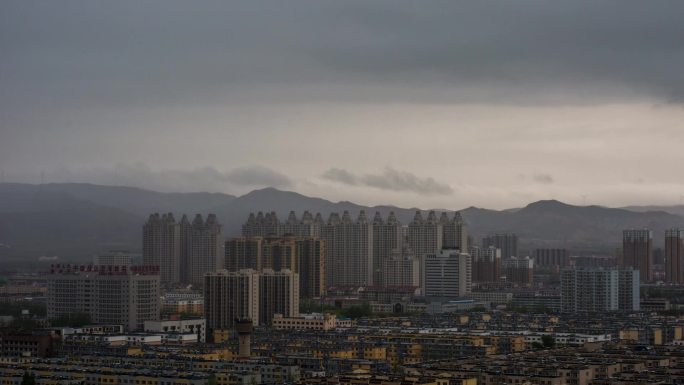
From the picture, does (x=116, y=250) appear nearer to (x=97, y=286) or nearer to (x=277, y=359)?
(x=97, y=286)

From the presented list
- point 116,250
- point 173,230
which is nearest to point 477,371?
point 116,250

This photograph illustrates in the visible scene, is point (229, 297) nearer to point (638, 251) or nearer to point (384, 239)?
point (384, 239)

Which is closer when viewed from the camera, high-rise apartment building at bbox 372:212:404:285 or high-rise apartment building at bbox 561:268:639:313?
high-rise apartment building at bbox 561:268:639:313

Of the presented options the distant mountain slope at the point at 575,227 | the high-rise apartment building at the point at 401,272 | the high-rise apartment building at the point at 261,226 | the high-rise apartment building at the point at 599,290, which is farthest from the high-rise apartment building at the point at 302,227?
the distant mountain slope at the point at 575,227

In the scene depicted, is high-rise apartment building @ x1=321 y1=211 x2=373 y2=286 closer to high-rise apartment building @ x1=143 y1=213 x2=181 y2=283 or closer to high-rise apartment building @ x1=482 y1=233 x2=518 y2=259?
high-rise apartment building @ x1=143 y1=213 x2=181 y2=283

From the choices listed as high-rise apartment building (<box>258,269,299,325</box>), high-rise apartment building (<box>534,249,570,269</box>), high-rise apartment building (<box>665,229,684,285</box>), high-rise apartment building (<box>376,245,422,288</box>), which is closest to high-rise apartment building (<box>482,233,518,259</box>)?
A: high-rise apartment building (<box>534,249,570,269</box>)
